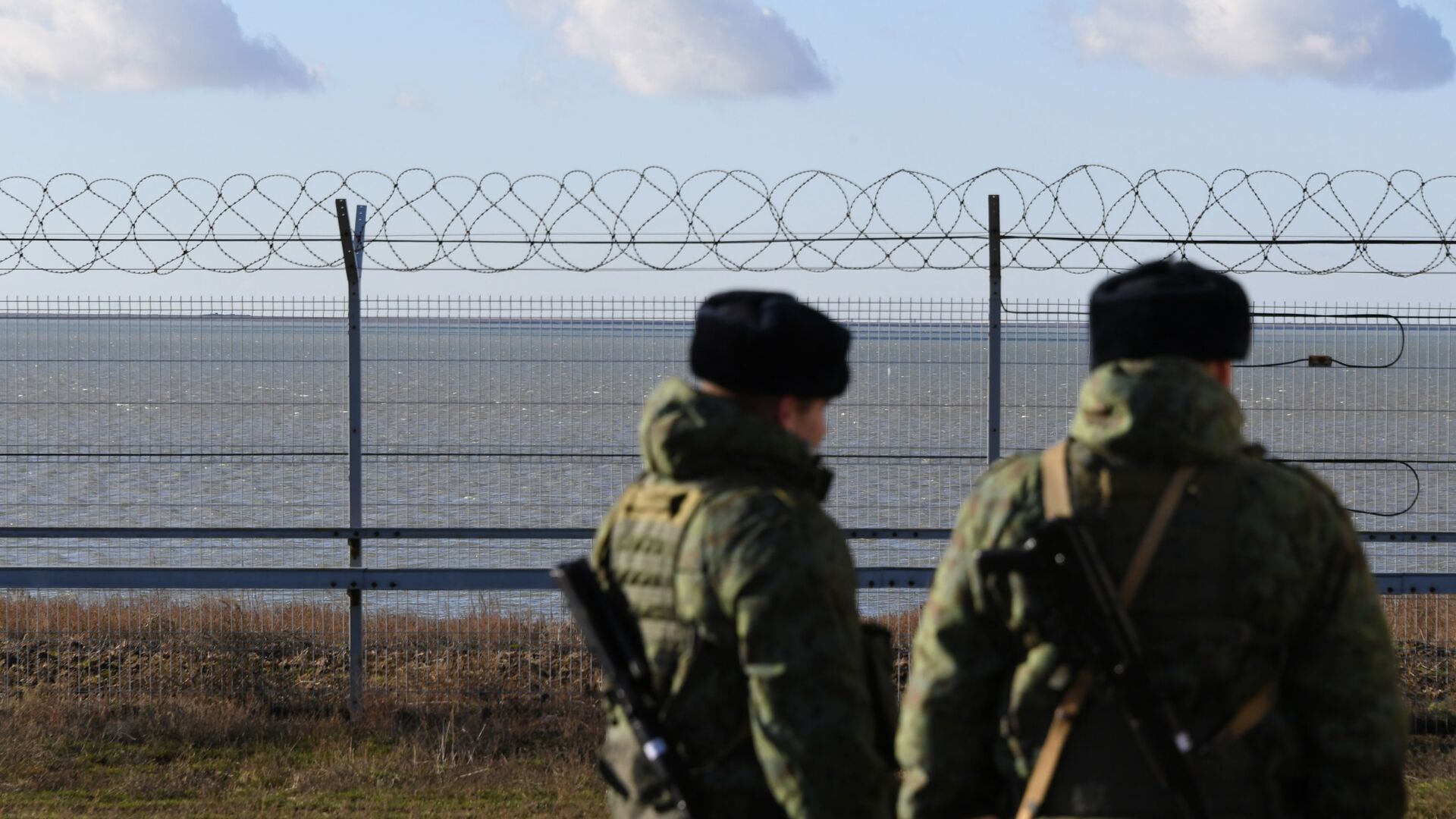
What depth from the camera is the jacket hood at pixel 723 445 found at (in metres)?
3.09

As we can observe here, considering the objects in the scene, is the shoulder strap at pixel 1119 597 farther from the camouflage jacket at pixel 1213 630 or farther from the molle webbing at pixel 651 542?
the molle webbing at pixel 651 542

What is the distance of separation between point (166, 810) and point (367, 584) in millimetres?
1244

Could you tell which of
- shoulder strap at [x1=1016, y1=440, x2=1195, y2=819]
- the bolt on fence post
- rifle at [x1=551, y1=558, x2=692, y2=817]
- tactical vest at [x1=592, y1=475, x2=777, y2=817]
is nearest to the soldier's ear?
shoulder strap at [x1=1016, y1=440, x2=1195, y2=819]

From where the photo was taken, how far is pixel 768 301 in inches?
127

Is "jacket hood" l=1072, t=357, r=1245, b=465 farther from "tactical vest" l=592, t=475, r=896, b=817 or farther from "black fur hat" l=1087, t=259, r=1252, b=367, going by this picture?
"tactical vest" l=592, t=475, r=896, b=817

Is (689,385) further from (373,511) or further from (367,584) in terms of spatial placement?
(373,511)

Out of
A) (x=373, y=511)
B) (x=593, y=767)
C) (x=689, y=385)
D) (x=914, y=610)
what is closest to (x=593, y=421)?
(x=914, y=610)

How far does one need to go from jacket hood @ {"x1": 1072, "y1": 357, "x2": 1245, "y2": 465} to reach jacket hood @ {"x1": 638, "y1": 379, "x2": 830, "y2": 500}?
Answer: 1.76 ft

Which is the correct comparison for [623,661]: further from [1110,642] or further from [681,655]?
[1110,642]

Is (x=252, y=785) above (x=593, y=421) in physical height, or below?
below

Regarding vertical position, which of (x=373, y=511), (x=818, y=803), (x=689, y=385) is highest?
(x=689, y=385)

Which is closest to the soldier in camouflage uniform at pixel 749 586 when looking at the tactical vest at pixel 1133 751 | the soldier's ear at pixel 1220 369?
the tactical vest at pixel 1133 751

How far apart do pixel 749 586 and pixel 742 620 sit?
6cm

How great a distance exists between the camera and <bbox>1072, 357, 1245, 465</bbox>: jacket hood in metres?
2.81
